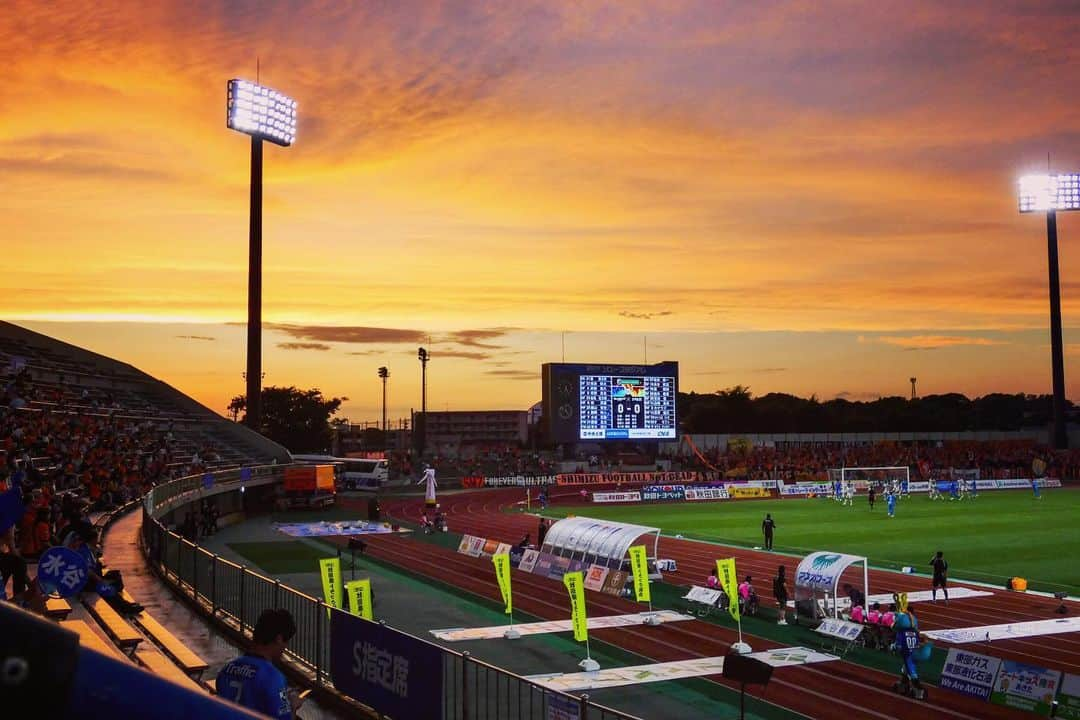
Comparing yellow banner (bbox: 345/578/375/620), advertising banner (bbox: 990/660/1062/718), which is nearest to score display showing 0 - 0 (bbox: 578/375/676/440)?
yellow banner (bbox: 345/578/375/620)

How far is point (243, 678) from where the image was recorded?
537 centimetres

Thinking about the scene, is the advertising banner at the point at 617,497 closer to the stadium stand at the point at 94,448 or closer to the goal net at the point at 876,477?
the goal net at the point at 876,477

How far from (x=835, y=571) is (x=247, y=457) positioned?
4461 cm

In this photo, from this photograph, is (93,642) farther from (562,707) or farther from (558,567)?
(558,567)

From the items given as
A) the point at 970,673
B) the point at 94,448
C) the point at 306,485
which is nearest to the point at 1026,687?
the point at 970,673

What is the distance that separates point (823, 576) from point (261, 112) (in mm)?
52172

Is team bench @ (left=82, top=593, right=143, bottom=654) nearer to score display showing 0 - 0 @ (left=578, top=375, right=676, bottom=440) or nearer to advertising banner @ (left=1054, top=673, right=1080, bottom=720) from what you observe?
advertising banner @ (left=1054, top=673, right=1080, bottom=720)

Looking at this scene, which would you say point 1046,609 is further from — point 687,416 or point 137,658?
point 687,416

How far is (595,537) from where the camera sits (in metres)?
31.5

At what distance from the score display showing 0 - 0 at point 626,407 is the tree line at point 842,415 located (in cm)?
6538

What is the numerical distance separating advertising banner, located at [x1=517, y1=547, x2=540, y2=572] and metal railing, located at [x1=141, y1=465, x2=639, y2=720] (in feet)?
42.2

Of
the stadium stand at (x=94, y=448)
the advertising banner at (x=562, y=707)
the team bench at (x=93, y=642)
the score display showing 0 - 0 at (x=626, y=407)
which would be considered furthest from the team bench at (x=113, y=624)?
the score display showing 0 - 0 at (x=626, y=407)

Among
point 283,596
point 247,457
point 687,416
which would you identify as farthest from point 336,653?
point 687,416

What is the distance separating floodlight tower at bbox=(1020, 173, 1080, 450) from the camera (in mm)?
89438
